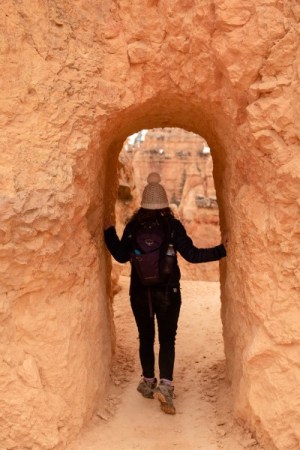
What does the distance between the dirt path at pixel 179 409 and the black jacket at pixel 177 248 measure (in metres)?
0.97

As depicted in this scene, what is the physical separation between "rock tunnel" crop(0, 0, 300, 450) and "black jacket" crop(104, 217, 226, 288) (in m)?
0.29

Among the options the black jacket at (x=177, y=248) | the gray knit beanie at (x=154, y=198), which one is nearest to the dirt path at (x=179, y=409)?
the black jacket at (x=177, y=248)

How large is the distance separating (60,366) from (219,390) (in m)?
1.58

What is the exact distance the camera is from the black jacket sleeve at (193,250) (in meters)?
3.51

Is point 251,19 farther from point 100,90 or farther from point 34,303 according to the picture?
point 34,303

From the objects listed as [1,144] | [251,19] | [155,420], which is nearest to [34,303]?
[1,144]

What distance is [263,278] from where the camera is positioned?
306 cm

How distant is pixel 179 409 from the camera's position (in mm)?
3727

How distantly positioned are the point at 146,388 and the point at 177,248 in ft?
3.96

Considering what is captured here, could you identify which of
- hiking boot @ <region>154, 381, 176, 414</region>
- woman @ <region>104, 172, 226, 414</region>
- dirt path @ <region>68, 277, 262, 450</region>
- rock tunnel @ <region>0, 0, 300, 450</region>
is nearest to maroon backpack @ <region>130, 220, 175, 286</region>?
woman @ <region>104, 172, 226, 414</region>

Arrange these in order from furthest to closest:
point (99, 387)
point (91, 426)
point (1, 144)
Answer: point (99, 387), point (91, 426), point (1, 144)

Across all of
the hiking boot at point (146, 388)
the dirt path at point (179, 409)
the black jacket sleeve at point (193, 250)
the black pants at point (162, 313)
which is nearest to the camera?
the dirt path at point (179, 409)

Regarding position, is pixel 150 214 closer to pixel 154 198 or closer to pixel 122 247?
pixel 154 198

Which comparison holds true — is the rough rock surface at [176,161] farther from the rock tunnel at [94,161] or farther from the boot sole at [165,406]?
the rock tunnel at [94,161]
